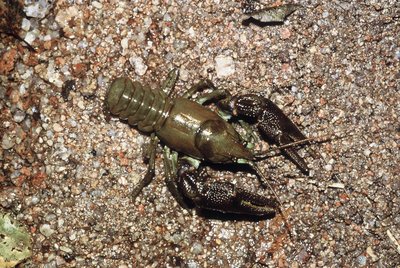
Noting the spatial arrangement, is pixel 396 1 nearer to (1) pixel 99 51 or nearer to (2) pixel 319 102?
(2) pixel 319 102

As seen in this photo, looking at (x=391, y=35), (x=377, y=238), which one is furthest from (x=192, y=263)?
(x=391, y=35)

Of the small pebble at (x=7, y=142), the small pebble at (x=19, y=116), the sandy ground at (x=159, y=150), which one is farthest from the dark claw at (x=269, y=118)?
the small pebble at (x=7, y=142)

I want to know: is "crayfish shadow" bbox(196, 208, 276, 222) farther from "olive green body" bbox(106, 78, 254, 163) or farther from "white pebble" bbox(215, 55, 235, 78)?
"white pebble" bbox(215, 55, 235, 78)

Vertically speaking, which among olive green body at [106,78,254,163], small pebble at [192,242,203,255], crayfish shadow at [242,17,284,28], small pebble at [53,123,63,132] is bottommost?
small pebble at [192,242,203,255]

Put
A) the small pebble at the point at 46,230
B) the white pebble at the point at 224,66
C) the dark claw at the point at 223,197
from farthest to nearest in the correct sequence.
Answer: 1. the white pebble at the point at 224,66
2. the small pebble at the point at 46,230
3. the dark claw at the point at 223,197

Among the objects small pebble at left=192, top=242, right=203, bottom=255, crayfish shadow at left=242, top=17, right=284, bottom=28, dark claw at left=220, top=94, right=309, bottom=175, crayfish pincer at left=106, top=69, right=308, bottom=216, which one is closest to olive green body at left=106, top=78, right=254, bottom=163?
crayfish pincer at left=106, top=69, right=308, bottom=216

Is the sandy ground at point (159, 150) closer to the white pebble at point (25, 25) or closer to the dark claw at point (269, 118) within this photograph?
the white pebble at point (25, 25)

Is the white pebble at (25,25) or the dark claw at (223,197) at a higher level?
the white pebble at (25,25)
